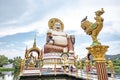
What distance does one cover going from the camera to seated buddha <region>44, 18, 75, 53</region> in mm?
19906

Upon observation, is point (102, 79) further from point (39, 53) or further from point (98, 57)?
point (39, 53)

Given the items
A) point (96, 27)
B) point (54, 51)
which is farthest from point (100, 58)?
point (54, 51)

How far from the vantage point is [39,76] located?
1494 cm

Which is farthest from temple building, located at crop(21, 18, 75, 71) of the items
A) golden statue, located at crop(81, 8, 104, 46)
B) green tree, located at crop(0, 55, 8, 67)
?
green tree, located at crop(0, 55, 8, 67)

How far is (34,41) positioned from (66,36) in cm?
357

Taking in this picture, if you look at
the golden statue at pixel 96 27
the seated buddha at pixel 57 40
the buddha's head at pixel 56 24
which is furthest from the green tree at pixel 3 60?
the golden statue at pixel 96 27

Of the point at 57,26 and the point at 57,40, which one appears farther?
the point at 57,26

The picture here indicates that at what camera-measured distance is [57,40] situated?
20.4 m

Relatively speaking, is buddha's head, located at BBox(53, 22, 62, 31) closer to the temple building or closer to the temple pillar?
the temple building

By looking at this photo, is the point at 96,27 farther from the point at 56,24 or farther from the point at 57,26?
the point at 56,24

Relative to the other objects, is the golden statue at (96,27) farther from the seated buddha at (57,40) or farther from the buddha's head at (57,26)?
the buddha's head at (57,26)

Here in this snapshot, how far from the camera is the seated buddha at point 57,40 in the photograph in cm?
1991

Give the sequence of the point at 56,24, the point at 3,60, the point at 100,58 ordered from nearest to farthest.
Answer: the point at 100,58, the point at 56,24, the point at 3,60

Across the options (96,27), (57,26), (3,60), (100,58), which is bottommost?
(100,58)
